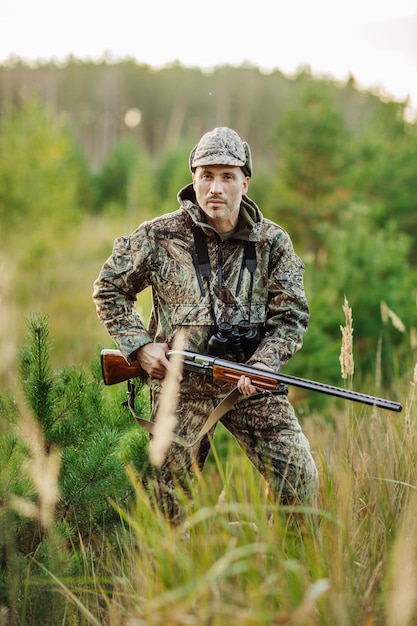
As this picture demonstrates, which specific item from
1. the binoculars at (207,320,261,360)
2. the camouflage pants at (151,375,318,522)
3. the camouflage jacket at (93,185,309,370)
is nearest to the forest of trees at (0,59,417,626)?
the camouflage pants at (151,375,318,522)

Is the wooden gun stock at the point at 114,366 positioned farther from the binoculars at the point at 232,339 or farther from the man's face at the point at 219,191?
the man's face at the point at 219,191

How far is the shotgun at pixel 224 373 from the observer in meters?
3.10

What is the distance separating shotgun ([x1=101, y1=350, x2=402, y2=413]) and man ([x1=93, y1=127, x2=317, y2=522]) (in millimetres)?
82

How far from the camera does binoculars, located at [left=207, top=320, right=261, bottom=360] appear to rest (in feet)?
11.5

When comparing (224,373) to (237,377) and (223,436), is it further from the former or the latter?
(223,436)

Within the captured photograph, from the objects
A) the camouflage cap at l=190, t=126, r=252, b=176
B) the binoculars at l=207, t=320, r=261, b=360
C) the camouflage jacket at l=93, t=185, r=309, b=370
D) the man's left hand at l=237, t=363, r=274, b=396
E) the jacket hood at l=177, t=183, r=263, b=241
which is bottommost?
the man's left hand at l=237, t=363, r=274, b=396

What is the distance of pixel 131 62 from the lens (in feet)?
212

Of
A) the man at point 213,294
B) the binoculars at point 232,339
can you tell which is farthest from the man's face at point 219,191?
the binoculars at point 232,339

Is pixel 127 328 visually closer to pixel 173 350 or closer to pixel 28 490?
pixel 173 350

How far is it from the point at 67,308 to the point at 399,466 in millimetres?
11807

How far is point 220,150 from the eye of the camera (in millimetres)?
3535

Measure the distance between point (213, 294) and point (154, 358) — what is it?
48cm

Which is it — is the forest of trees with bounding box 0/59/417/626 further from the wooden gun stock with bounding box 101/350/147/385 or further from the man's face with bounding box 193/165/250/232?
the man's face with bounding box 193/165/250/232

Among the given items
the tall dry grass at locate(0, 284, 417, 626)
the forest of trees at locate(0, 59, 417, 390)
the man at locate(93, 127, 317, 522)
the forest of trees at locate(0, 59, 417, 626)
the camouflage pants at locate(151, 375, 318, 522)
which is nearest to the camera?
the tall dry grass at locate(0, 284, 417, 626)
